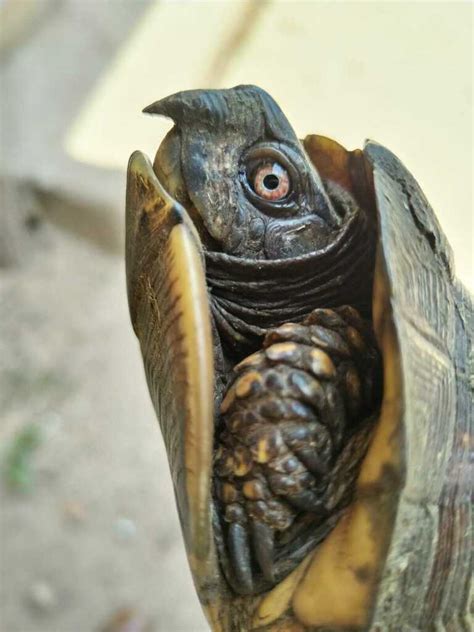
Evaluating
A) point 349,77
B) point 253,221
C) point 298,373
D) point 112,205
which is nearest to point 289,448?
point 298,373

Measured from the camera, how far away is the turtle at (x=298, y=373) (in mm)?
632

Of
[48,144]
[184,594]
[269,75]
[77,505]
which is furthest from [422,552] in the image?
[48,144]

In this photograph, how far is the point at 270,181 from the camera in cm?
83

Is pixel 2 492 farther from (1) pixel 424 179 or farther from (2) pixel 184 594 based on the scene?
(1) pixel 424 179

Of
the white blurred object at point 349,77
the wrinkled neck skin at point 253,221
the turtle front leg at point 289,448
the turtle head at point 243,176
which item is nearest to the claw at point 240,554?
the turtle front leg at point 289,448

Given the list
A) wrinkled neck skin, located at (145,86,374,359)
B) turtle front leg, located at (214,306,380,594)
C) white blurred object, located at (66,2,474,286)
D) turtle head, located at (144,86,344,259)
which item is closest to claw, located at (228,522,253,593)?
turtle front leg, located at (214,306,380,594)

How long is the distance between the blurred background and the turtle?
0.51 m

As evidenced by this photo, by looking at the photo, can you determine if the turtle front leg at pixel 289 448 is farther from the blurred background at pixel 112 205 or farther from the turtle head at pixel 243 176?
the blurred background at pixel 112 205

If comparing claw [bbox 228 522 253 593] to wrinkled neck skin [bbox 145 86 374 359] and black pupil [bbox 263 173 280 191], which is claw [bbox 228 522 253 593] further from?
black pupil [bbox 263 173 280 191]

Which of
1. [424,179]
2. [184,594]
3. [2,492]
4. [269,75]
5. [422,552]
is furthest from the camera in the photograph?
[2,492]

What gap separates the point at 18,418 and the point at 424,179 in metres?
1.58

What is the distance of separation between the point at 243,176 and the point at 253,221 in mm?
55

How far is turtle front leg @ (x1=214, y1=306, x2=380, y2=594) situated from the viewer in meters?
0.69

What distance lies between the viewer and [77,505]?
2168mm
